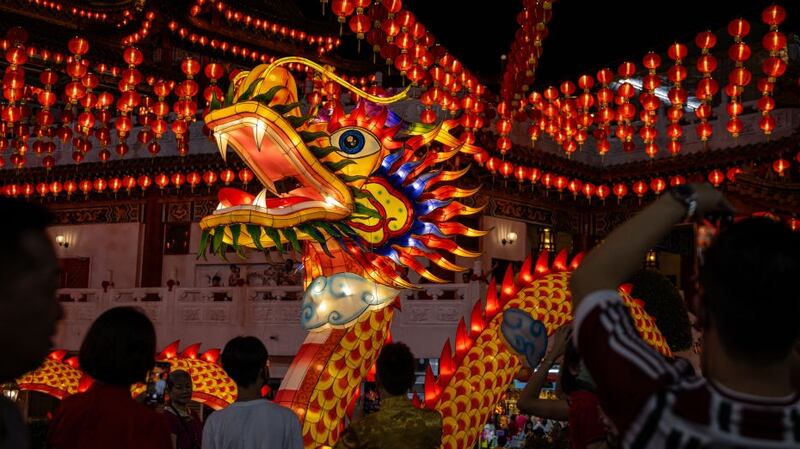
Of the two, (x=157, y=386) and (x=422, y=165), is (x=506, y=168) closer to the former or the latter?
(x=422, y=165)

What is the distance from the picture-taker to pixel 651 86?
9461 mm

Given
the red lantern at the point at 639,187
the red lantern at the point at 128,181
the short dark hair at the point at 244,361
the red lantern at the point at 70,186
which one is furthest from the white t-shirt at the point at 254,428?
the red lantern at the point at 70,186

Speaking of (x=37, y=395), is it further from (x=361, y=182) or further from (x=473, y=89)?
(x=361, y=182)

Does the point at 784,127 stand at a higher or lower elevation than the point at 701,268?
higher

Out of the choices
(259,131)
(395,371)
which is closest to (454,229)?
(259,131)

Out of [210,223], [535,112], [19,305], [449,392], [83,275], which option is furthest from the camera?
[83,275]

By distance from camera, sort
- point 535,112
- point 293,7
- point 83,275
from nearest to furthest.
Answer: point 535,112
point 83,275
point 293,7

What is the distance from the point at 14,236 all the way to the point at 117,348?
2.38 ft

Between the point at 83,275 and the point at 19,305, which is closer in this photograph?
the point at 19,305

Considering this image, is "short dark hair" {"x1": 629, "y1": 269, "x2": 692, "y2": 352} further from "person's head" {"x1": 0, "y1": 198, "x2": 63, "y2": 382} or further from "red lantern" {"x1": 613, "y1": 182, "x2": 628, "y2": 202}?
"red lantern" {"x1": 613, "y1": 182, "x2": 628, "y2": 202}

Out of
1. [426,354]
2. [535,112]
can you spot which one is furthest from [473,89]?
[426,354]

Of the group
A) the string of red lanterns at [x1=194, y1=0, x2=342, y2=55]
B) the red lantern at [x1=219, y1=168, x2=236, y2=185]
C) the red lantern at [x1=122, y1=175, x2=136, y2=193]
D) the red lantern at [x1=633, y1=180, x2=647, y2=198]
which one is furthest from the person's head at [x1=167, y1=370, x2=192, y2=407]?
the string of red lanterns at [x1=194, y1=0, x2=342, y2=55]

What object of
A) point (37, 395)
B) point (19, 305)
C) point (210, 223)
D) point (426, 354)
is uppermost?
point (210, 223)

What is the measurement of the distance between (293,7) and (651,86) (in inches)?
323
